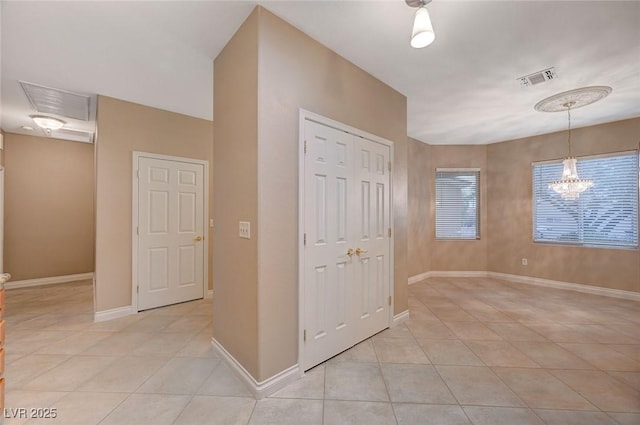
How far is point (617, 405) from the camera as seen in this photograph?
6.20ft

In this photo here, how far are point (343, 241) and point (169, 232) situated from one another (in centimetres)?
268

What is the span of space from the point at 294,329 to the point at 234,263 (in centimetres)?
72

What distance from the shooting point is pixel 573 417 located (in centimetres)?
179

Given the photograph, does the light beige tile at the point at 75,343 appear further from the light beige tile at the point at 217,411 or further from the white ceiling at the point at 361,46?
the white ceiling at the point at 361,46

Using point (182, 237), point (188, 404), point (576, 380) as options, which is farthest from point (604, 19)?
point (182, 237)

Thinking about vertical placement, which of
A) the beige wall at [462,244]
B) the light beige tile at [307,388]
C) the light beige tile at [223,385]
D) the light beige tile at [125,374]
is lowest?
the light beige tile at [307,388]

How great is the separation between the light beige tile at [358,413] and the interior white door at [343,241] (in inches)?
17.6

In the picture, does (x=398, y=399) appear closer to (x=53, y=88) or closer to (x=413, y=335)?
(x=413, y=335)

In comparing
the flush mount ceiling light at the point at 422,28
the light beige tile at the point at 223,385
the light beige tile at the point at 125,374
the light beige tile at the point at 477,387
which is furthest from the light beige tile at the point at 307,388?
the flush mount ceiling light at the point at 422,28

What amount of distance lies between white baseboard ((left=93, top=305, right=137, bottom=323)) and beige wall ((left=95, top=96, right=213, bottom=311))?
0.15 feet

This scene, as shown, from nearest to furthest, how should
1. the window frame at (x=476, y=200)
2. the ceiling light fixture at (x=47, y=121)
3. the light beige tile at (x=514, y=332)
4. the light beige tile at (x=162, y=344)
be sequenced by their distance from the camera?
the light beige tile at (x=162, y=344)
the light beige tile at (x=514, y=332)
the ceiling light fixture at (x=47, y=121)
the window frame at (x=476, y=200)

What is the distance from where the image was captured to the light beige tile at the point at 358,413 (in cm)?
175

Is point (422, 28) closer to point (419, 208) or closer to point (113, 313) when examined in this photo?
point (419, 208)

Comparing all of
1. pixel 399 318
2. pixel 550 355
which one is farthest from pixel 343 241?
pixel 550 355
